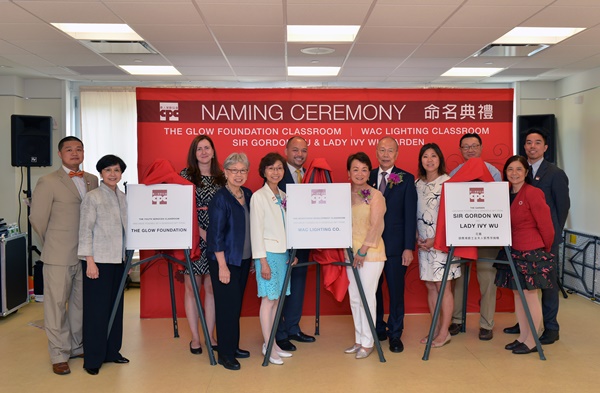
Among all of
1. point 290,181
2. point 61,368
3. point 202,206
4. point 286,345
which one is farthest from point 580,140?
point 61,368

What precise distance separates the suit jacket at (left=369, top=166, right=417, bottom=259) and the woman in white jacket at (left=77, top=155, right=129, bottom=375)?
2.02m

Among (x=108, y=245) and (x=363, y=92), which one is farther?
(x=363, y=92)

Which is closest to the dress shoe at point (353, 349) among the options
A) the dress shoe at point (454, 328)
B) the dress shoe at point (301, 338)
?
the dress shoe at point (301, 338)

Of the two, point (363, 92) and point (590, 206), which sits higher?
point (363, 92)

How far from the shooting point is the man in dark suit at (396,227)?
13.7ft

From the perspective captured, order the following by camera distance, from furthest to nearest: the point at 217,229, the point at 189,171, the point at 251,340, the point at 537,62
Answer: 1. the point at 537,62
2. the point at 251,340
3. the point at 189,171
4. the point at 217,229

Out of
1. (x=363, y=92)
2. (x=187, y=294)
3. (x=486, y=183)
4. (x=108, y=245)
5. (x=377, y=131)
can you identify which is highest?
(x=363, y=92)

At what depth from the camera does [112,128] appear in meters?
9.20

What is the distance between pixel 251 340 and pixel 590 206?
5.42 meters

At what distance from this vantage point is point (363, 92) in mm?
5156

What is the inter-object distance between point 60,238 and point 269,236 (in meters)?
1.49

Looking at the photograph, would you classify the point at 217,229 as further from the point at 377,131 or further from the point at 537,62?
the point at 537,62

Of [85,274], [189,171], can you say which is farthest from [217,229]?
[85,274]

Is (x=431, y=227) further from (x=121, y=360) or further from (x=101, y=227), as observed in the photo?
(x=121, y=360)
